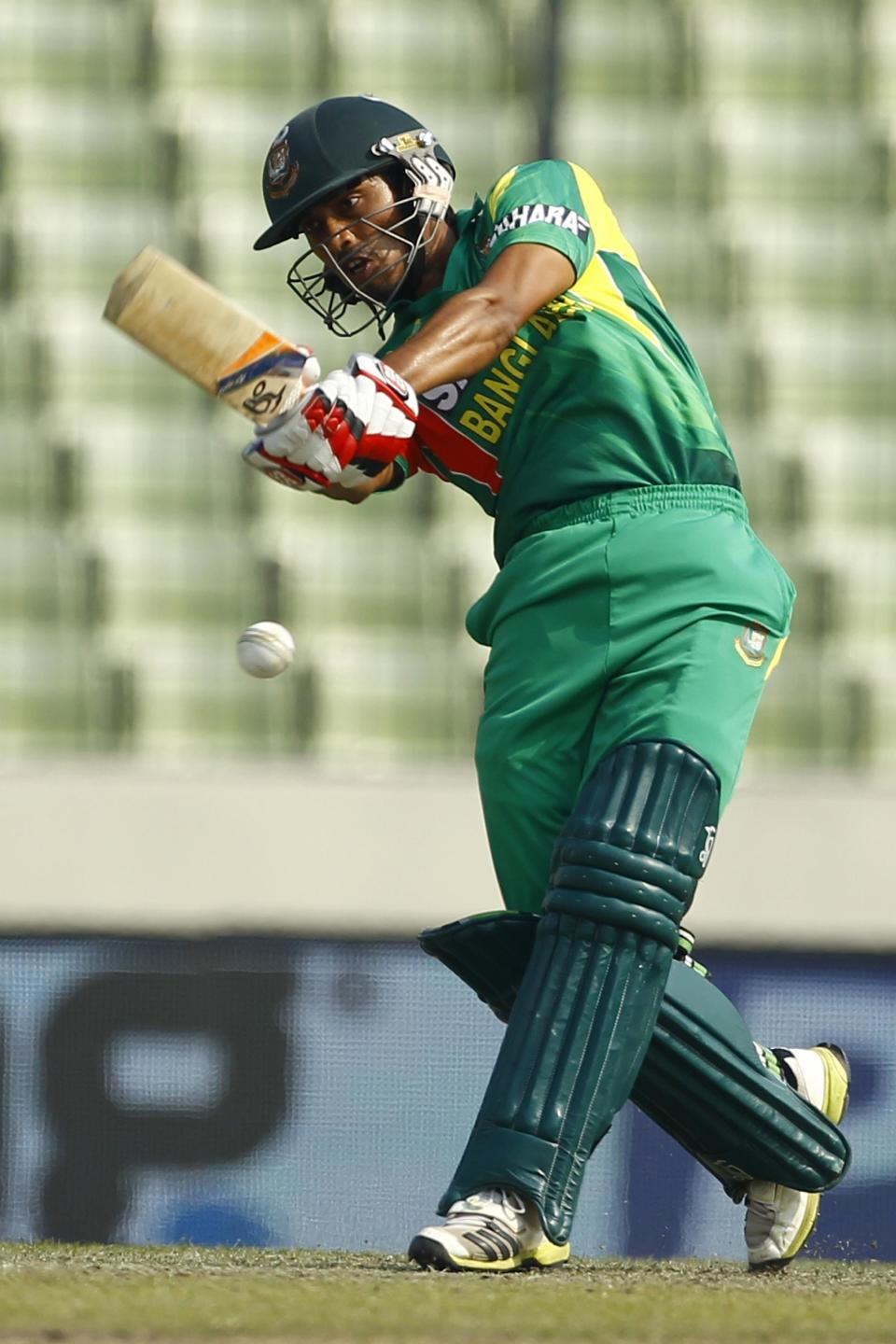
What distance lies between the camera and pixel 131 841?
377 centimetres

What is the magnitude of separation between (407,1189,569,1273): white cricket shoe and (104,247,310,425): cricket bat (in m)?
0.82

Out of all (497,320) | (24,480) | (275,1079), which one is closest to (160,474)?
(24,480)

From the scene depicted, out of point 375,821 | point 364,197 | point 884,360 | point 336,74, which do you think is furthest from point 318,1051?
point 336,74

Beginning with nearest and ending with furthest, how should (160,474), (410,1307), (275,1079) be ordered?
1. (410,1307)
2. (275,1079)
3. (160,474)

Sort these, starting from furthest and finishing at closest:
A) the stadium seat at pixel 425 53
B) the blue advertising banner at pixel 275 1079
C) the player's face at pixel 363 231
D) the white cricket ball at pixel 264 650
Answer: the stadium seat at pixel 425 53 → the blue advertising banner at pixel 275 1079 → the white cricket ball at pixel 264 650 → the player's face at pixel 363 231

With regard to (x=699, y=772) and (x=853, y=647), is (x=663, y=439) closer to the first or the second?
(x=699, y=772)

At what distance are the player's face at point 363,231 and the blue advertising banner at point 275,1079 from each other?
147cm

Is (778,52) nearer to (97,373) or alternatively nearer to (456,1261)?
(97,373)

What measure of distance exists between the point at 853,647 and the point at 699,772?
97.1 inches

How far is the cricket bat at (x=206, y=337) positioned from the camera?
223 cm

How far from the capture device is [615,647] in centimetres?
242

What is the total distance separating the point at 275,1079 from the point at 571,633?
146 cm

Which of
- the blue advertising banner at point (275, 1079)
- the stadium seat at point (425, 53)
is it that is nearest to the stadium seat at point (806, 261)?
the stadium seat at point (425, 53)

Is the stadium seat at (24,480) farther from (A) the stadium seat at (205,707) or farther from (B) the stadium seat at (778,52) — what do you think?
(B) the stadium seat at (778,52)
